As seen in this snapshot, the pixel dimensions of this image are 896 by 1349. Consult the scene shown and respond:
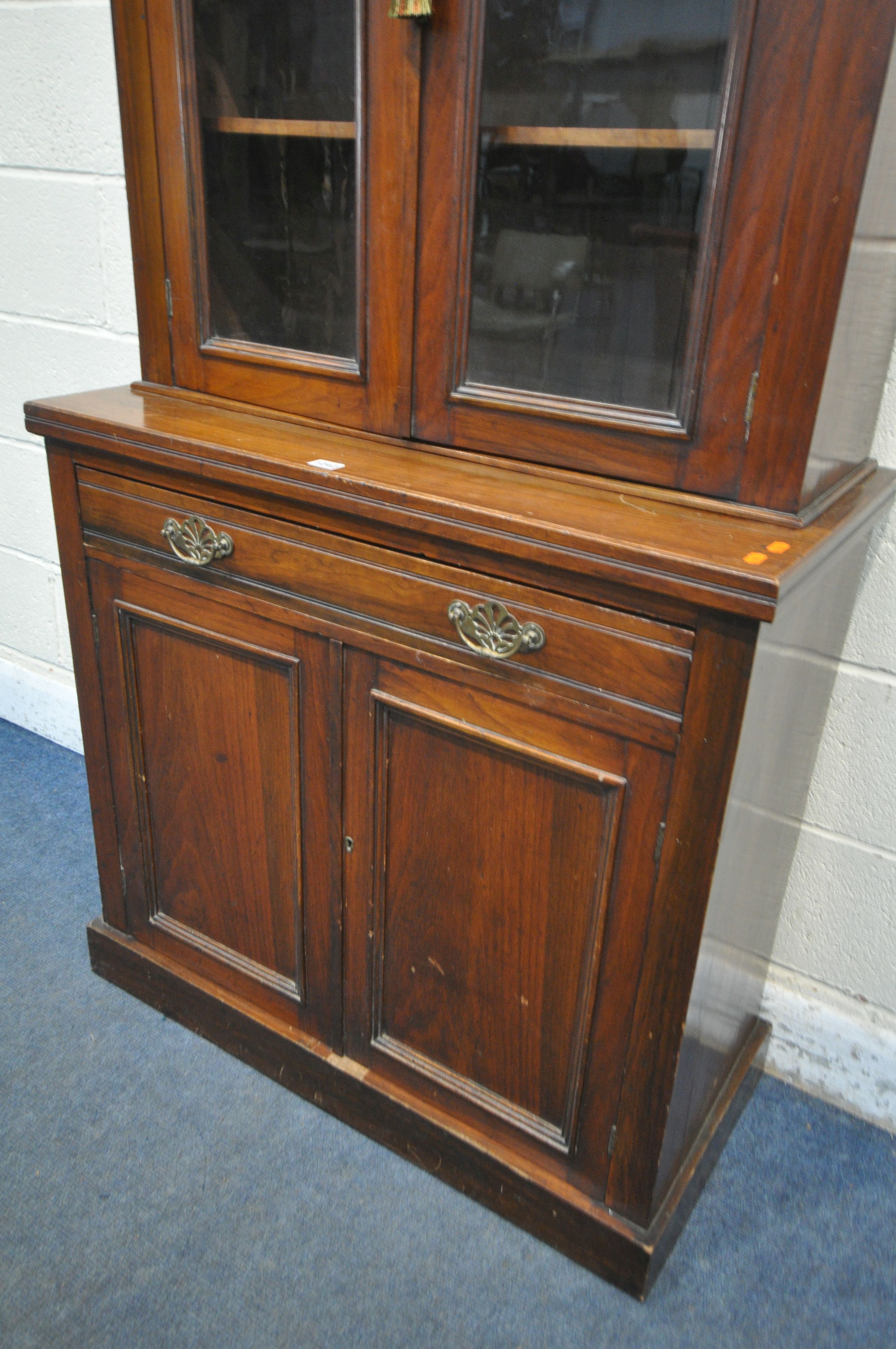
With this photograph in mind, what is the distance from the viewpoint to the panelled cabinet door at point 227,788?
1.24 m

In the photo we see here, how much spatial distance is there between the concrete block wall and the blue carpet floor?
0.16 meters

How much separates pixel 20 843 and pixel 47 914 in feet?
0.78

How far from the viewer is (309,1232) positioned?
1.25 meters

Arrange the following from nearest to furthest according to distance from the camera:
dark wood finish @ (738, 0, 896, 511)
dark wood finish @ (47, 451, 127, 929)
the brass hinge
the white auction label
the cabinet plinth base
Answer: dark wood finish @ (738, 0, 896, 511) → the brass hinge → the white auction label → the cabinet plinth base → dark wood finish @ (47, 451, 127, 929)

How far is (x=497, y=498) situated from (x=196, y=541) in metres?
0.43

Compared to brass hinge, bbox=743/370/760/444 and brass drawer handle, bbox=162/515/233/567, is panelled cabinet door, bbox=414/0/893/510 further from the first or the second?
brass drawer handle, bbox=162/515/233/567

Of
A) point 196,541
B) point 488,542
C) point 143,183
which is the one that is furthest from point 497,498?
point 143,183

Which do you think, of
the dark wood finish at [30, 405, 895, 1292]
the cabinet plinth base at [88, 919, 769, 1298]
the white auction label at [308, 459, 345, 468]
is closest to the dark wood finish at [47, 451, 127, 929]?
the dark wood finish at [30, 405, 895, 1292]

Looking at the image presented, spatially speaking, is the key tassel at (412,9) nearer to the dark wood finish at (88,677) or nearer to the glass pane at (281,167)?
the glass pane at (281,167)

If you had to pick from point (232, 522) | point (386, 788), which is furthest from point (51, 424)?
point (386, 788)

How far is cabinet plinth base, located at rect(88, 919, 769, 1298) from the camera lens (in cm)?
119

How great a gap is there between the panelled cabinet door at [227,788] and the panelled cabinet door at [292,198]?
312 millimetres

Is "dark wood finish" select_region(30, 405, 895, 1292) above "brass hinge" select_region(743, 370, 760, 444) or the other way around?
the other way around

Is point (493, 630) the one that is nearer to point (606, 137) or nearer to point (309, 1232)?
point (606, 137)
